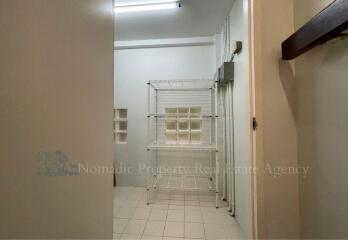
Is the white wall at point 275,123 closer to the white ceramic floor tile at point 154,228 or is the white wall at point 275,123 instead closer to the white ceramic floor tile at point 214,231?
the white ceramic floor tile at point 214,231

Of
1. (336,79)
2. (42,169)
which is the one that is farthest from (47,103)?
(336,79)

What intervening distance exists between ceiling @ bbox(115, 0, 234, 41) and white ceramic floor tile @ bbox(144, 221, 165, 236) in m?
2.26

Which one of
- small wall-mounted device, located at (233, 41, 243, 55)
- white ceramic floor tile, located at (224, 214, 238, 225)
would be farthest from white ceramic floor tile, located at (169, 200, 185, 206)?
small wall-mounted device, located at (233, 41, 243, 55)

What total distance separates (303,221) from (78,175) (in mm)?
948

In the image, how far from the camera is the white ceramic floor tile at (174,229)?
1654 millimetres

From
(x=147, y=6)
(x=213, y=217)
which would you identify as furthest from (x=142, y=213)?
(x=147, y=6)

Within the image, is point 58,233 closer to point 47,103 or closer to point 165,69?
point 47,103

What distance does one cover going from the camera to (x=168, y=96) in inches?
111

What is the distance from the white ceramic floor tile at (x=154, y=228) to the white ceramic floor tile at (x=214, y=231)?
1.38 feet

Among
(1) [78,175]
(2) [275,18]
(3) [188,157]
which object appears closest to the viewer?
(1) [78,175]

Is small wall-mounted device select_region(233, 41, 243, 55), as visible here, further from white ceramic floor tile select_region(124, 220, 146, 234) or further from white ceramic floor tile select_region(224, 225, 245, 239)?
white ceramic floor tile select_region(124, 220, 146, 234)

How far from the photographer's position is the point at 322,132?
0.69 meters

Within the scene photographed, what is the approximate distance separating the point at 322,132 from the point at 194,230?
4.85ft

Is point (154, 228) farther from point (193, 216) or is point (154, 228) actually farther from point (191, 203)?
point (191, 203)
